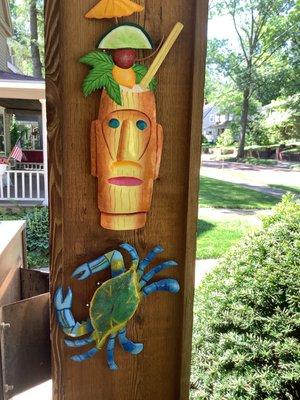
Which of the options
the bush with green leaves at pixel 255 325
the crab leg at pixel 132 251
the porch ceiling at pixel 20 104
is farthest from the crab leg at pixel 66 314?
the porch ceiling at pixel 20 104

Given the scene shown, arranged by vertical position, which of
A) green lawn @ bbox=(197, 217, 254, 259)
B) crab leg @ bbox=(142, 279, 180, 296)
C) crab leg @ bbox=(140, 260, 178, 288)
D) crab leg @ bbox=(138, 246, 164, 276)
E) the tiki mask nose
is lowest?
green lawn @ bbox=(197, 217, 254, 259)

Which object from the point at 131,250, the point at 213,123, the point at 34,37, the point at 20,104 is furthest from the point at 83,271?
the point at 213,123

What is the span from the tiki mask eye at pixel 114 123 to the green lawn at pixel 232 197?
26.2 feet

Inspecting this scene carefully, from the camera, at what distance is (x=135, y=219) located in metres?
1.34

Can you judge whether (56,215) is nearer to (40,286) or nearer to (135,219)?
(135,219)

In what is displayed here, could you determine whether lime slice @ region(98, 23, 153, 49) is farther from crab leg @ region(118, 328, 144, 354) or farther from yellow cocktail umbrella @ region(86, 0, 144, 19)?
crab leg @ region(118, 328, 144, 354)

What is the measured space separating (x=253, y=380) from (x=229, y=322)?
1.06 feet

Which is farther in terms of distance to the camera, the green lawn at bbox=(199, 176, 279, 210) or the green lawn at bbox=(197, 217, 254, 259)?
the green lawn at bbox=(199, 176, 279, 210)

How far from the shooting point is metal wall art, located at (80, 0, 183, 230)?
4.02 feet

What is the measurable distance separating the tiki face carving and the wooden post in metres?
0.04

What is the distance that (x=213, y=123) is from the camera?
52.5 m

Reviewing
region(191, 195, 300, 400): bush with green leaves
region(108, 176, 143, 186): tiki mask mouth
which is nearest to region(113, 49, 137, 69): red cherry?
region(108, 176, 143, 186): tiki mask mouth

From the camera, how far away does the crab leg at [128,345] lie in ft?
4.65

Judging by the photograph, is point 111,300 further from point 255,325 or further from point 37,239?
point 37,239
